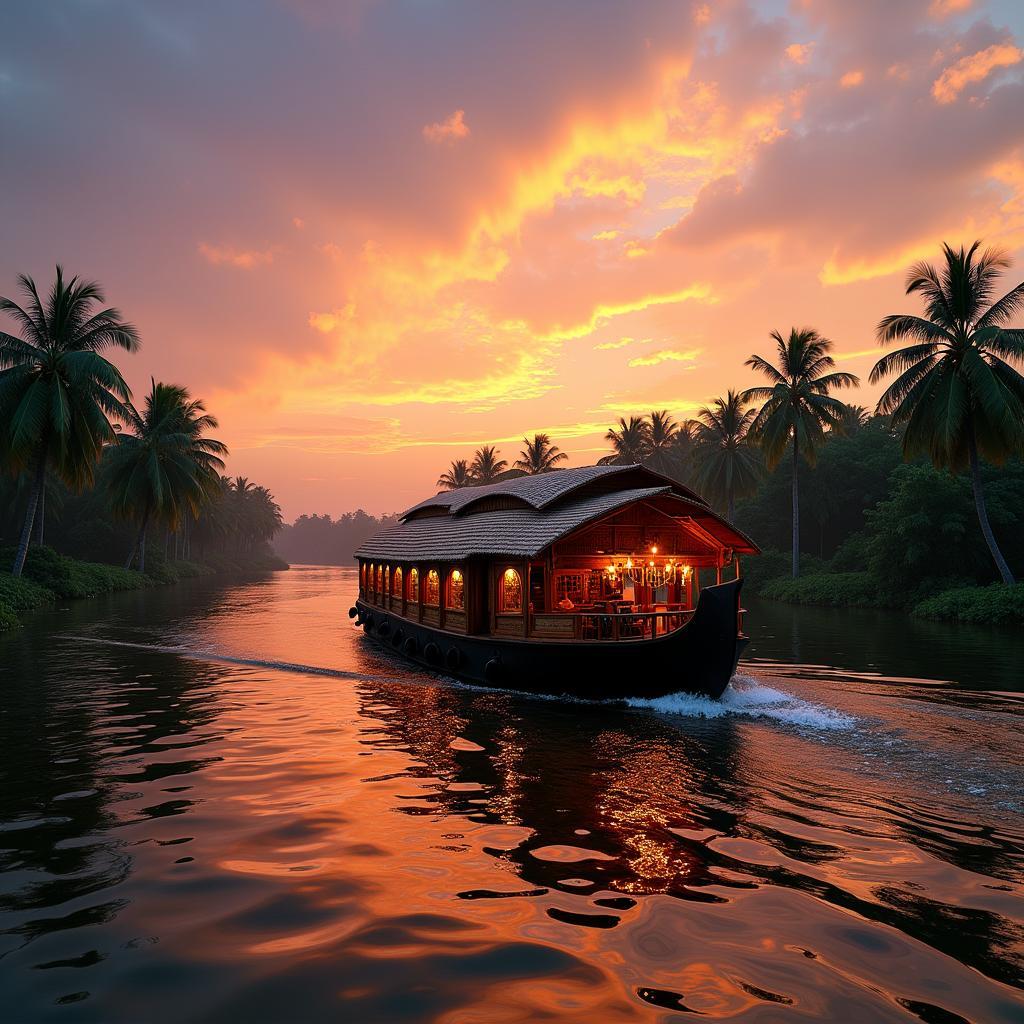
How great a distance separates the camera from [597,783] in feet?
23.9

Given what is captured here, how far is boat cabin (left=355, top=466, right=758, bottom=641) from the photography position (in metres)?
12.2

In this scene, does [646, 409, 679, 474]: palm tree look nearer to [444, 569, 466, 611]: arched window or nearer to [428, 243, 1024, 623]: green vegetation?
[428, 243, 1024, 623]: green vegetation

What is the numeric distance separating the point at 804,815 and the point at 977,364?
23066 millimetres

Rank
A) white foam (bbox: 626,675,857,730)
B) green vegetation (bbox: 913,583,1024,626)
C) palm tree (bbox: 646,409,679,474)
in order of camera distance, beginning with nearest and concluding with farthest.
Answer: white foam (bbox: 626,675,857,730) < green vegetation (bbox: 913,583,1024,626) < palm tree (bbox: 646,409,679,474)

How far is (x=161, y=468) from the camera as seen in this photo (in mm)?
39406

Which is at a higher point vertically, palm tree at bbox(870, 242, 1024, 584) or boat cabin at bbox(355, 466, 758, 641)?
palm tree at bbox(870, 242, 1024, 584)

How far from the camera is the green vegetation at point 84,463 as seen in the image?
80.2ft

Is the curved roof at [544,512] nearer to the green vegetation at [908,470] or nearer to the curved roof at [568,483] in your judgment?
the curved roof at [568,483]

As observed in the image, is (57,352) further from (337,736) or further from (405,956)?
(405,956)

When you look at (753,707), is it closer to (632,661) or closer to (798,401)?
(632,661)

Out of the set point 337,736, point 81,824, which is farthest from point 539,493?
point 81,824

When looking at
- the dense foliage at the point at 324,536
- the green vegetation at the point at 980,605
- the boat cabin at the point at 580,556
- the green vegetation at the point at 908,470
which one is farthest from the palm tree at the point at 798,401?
Result: the dense foliage at the point at 324,536

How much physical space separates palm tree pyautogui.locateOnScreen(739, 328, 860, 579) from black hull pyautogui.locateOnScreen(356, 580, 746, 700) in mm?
26512

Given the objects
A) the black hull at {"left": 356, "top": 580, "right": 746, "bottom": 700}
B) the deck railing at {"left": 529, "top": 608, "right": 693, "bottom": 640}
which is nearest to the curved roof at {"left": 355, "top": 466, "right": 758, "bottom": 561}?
the deck railing at {"left": 529, "top": 608, "right": 693, "bottom": 640}
